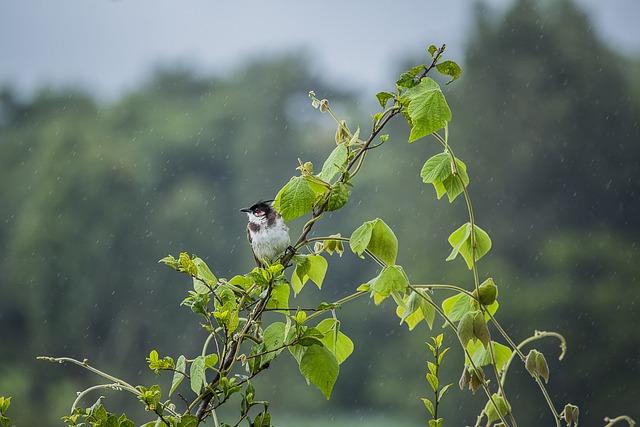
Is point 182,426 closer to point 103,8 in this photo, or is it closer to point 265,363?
point 265,363

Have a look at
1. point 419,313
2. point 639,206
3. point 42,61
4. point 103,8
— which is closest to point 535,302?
point 639,206

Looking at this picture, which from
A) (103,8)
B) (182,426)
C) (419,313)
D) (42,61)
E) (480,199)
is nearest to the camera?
(182,426)

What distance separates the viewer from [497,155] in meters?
38.2

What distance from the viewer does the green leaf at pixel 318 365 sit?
1.53m

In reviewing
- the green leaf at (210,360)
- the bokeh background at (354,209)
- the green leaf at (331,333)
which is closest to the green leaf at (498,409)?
the green leaf at (331,333)

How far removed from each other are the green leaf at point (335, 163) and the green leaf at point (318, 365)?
287 millimetres

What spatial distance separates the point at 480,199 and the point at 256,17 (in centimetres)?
5046

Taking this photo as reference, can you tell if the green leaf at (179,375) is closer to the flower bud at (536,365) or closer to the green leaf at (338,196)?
the green leaf at (338,196)

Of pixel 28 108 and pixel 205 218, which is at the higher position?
pixel 28 108

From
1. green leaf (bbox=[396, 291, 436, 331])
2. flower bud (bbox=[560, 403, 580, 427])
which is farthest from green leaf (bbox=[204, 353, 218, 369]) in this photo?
flower bud (bbox=[560, 403, 580, 427])

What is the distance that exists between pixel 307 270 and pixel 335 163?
203 mm

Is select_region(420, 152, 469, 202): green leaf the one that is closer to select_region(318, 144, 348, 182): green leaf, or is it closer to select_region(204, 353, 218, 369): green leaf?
select_region(318, 144, 348, 182): green leaf

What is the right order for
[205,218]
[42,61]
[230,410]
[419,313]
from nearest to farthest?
[419,313] < [230,410] < [205,218] < [42,61]

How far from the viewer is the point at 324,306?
1450mm
